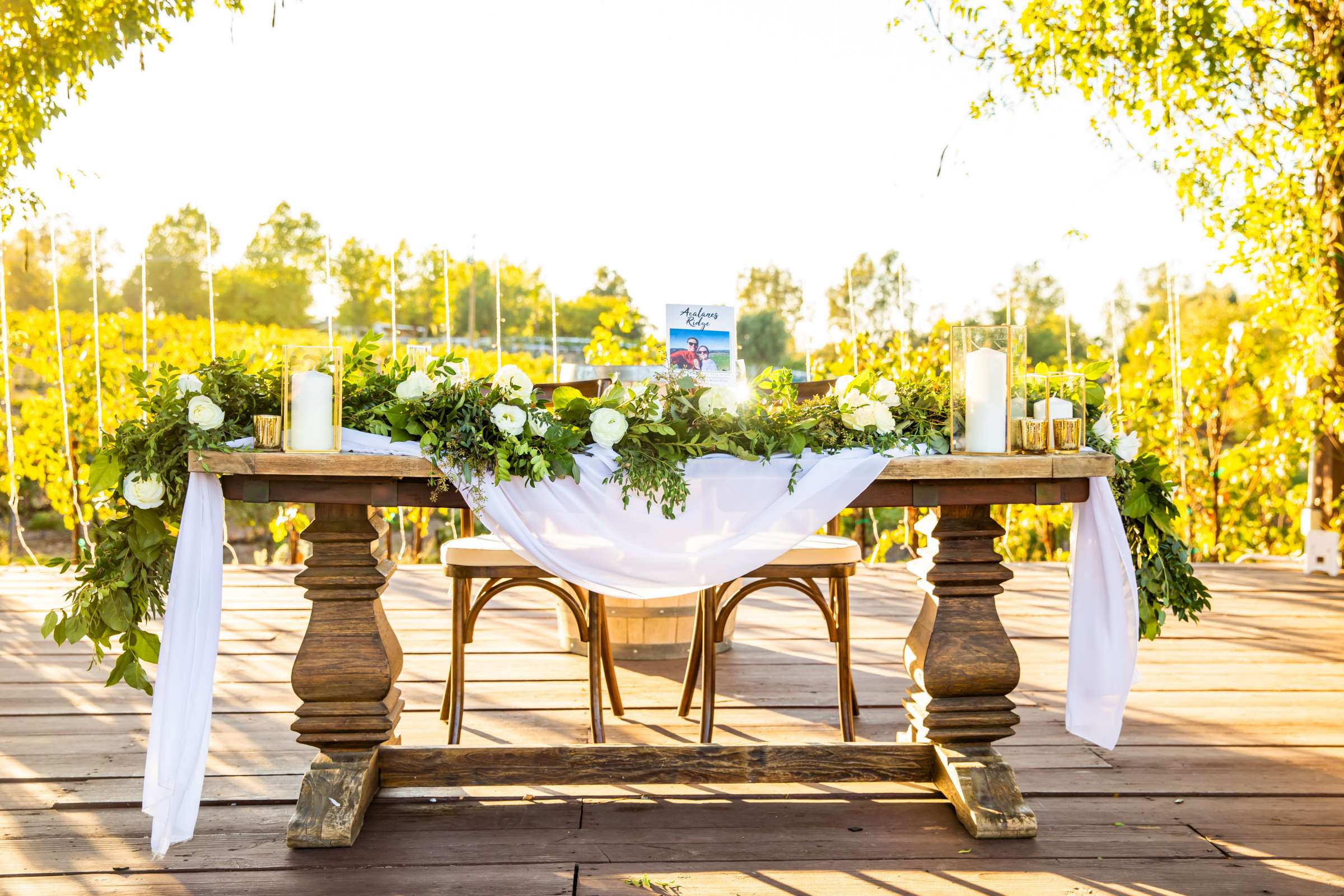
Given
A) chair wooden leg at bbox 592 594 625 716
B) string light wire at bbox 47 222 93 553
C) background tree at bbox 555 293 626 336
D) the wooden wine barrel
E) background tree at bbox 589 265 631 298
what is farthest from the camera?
background tree at bbox 555 293 626 336

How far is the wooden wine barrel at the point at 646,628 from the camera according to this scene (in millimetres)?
3350

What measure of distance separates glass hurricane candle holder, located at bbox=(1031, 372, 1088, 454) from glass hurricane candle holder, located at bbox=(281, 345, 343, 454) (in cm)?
133

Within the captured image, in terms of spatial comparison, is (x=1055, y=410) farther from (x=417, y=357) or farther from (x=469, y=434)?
(x=417, y=357)

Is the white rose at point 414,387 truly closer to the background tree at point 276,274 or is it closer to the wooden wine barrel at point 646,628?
the wooden wine barrel at point 646,628

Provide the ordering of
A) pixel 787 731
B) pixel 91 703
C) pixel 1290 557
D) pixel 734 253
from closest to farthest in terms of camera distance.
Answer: pixel 787 731
pixel 91 703
pixel 734 253
pixel 1290 557

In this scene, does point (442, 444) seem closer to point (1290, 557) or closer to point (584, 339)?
point (584, 339)

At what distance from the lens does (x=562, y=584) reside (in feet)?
8.58

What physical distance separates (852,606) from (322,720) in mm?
2411

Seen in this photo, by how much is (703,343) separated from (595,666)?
2.68 ft

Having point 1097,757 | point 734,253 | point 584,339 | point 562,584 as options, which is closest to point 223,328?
point 584,339

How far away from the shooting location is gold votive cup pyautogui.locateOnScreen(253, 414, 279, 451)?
A: 1.97m

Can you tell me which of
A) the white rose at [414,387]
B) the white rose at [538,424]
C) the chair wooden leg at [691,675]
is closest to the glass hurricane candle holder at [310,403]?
the white rose at [414,387]

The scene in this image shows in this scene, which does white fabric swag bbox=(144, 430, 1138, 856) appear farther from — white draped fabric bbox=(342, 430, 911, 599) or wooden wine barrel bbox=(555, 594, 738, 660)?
wooden wine barrel bbox=(555, 594, 738, 660)

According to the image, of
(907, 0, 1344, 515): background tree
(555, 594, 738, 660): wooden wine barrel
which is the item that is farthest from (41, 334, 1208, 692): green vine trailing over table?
(907, 0, 1344, 515): background tree
